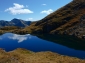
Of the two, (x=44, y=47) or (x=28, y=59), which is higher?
(x=28, y=59)

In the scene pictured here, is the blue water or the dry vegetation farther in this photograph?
the blue water

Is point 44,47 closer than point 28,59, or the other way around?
point 28,59

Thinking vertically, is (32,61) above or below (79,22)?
below

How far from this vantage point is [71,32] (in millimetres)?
180250

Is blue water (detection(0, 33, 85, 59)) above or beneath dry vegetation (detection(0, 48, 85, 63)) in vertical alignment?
beneath

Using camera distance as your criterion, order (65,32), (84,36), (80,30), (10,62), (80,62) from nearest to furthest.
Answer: (10,62)
(80,62)
(84,36)
(80,30)
(65,32)

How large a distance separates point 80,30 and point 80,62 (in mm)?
131282

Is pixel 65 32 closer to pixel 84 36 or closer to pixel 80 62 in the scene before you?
pixel 84 36

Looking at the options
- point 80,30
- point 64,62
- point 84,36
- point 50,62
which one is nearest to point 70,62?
point 64,62

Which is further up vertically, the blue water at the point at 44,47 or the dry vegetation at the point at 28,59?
the dry vegetation at the point at 28,59

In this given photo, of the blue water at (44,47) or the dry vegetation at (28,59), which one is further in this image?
the blue water at (44,47)

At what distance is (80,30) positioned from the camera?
561 ft

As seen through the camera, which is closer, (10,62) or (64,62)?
(10,62)

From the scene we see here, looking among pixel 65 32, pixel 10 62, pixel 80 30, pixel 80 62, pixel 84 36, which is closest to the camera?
pixel 10 62
